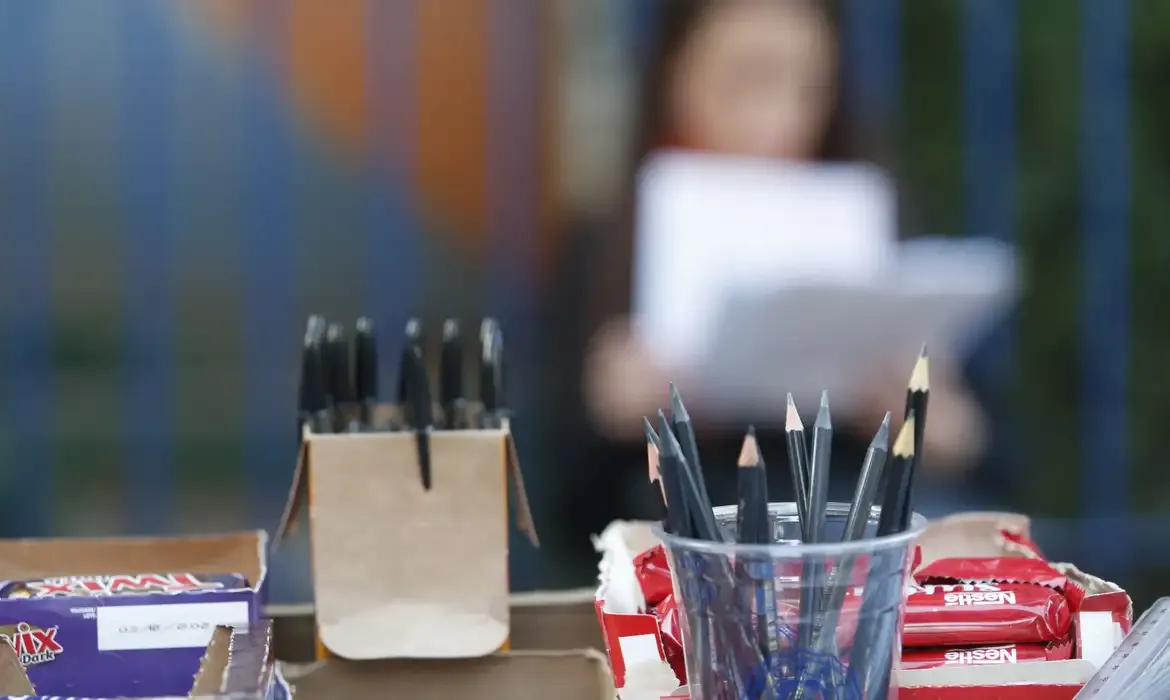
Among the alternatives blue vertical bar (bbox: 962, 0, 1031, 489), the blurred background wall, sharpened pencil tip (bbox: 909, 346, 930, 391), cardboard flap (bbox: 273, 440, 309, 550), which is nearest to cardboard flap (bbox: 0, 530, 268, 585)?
cardboard flap (bbox: 273, 440, 309, 550)

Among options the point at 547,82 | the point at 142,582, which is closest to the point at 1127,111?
the point at 547,82

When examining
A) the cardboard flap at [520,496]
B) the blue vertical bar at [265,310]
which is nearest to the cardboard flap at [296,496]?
the cardboard flap at [520,496]

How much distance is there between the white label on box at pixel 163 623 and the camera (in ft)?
1.63

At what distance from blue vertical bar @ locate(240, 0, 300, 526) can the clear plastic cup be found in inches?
56.9

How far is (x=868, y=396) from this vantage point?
4.13ft

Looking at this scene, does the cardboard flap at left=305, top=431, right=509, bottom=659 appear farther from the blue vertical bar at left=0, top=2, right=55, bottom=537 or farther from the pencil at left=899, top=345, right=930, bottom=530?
the blue vertical bar at left=0, top=2, right=55, bottom=537

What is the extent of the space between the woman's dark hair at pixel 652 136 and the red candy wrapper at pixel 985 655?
915 mm

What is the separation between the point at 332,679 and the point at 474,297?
4.60ft

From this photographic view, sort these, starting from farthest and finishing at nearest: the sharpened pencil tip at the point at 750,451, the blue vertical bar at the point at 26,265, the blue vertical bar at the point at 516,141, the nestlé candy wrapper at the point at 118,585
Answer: the blue vertical bar at the point at 516,141, the blue vertical bar at the point at 26,265, the nestlé candy wrapper at the point at 118,585, the sharpened pencil tip at the point at 750,451

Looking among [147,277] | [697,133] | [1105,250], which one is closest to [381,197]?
[147,277]

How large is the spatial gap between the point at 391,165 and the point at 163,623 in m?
1.49

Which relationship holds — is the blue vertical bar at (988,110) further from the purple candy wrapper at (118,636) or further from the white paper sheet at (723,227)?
the purple candy wrapper at (118,636)

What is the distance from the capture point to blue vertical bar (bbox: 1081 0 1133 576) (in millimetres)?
1681

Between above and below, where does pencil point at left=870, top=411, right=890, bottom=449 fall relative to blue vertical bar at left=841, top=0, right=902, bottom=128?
below
